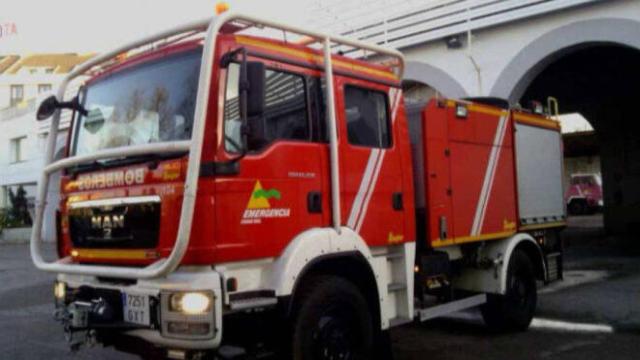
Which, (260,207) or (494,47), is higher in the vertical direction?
(494,47)

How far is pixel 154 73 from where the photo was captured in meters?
5.04

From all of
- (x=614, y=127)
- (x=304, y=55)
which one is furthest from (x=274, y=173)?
(x=614, y=127)

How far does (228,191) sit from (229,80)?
772mm

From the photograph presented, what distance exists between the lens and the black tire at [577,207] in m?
34.3

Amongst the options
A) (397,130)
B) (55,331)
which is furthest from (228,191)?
(55,331)

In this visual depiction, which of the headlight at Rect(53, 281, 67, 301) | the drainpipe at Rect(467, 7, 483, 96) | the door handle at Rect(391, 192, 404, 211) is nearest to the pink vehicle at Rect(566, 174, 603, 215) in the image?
the drainpipe at Rect(467, 7, 483, 96)

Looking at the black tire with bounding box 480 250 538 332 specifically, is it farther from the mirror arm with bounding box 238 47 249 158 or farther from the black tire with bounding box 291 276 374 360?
the mirror arm with bounding box 238 47 249 158

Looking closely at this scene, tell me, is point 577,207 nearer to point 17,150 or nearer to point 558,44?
point 558,44

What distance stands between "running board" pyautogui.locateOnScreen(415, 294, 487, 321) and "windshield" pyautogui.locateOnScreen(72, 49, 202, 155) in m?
2.92

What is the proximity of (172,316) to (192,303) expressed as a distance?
16cm

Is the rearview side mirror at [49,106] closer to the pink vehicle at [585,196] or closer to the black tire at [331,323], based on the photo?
the black tire at [331,323]

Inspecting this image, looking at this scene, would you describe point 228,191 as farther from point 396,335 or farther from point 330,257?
point 396,335

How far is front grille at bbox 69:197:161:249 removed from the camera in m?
4.70

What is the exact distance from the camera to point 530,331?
8.02 m
